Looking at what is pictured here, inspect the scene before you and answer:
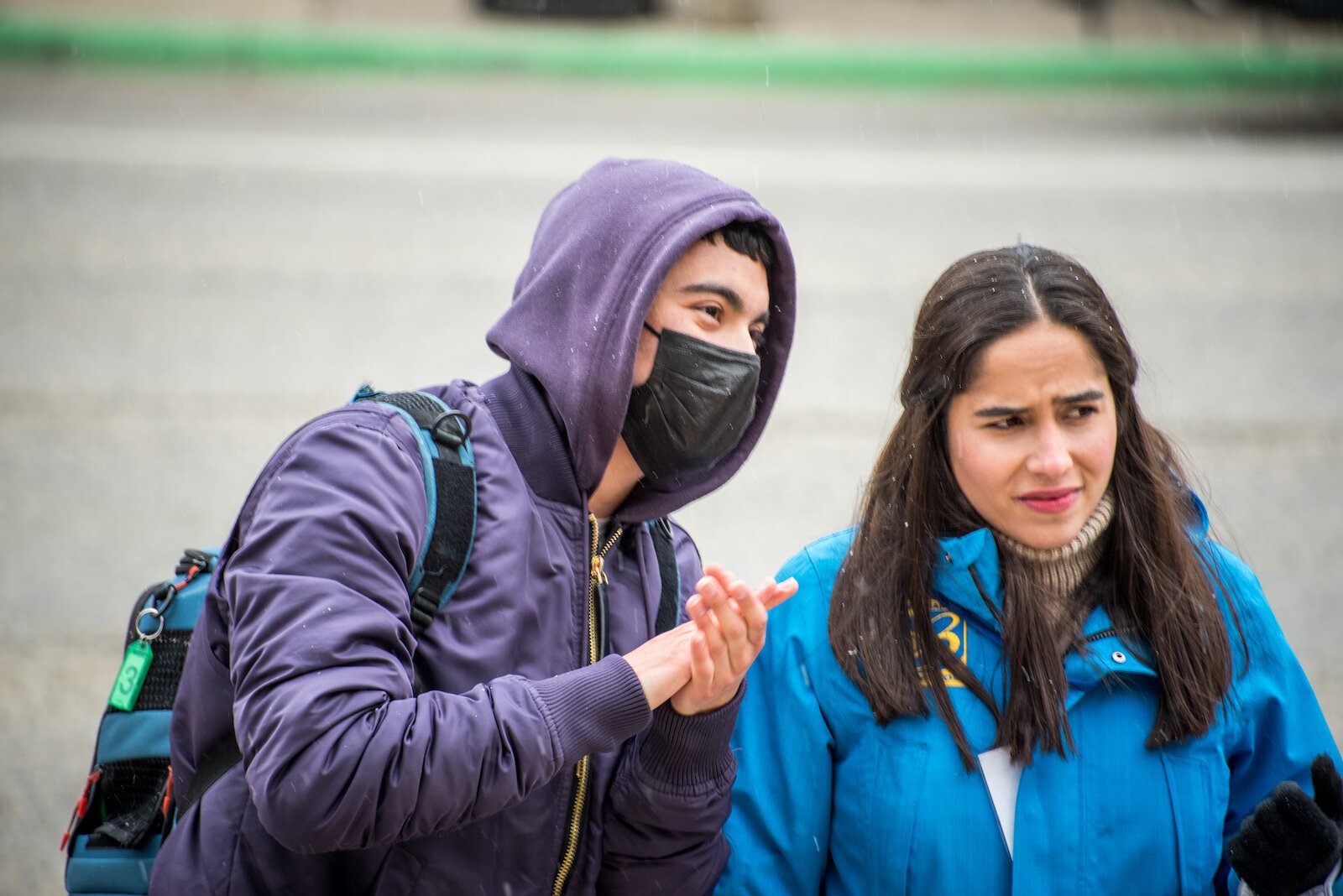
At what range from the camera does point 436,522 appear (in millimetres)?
2094

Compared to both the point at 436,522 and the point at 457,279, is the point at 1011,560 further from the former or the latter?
the point at 457,279

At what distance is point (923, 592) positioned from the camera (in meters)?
2.54

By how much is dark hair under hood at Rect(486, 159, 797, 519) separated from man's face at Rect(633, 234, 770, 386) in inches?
1.9

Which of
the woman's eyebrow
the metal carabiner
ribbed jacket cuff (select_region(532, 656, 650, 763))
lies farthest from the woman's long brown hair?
the metal carabiner

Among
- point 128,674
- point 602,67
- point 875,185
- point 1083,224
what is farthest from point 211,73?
point 128,674

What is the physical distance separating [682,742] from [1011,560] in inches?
29.7

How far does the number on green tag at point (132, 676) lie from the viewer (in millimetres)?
2357

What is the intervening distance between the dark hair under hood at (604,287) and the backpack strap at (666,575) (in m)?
0.08

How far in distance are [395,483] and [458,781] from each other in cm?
47

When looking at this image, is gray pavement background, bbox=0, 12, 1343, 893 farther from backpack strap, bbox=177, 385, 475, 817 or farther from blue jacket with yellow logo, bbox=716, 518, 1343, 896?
backpack strap, bbox=177, 385, 475, 817

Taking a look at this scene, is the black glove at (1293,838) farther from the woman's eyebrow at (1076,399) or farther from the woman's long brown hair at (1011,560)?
the woman's eyebrow at (1076,399)

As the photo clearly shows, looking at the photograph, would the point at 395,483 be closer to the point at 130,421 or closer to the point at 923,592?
the point at 923,592

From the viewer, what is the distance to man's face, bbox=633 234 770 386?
2.46 meters

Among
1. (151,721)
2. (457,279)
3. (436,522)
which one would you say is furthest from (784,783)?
(457,279)
